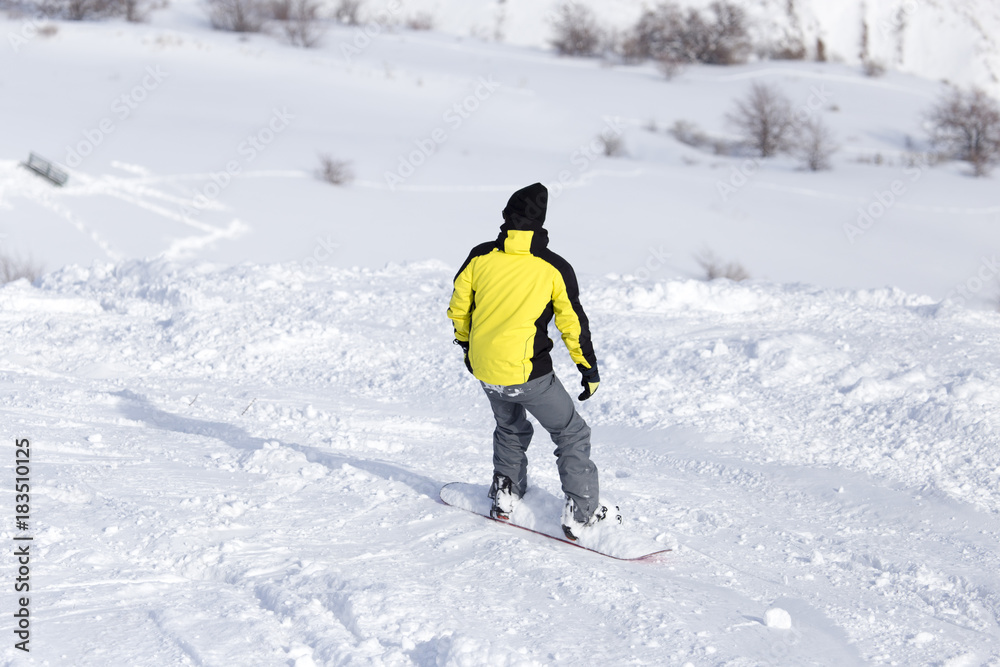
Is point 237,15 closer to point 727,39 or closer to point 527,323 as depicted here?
point 727,39

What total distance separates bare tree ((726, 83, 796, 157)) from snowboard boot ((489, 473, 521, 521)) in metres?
16.9

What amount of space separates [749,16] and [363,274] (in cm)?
2297

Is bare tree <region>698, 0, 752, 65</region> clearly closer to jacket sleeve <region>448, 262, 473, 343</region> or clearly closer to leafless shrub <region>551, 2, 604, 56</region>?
leafless shrub <region>551, 2, 604, 56</region>

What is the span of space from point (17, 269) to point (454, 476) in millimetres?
8680

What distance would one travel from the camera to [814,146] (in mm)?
18062

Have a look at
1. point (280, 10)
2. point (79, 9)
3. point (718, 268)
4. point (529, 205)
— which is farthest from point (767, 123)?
point (79, 9)

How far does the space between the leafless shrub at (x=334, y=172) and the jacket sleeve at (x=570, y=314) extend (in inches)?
516

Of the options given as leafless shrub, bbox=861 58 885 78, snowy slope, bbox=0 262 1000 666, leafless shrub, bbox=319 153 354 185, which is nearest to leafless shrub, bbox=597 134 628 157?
leafless shrub, bbox=319 153 354 185

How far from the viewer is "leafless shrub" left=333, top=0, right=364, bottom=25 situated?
29.0m

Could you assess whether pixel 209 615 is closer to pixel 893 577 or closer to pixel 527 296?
pixel 527 296

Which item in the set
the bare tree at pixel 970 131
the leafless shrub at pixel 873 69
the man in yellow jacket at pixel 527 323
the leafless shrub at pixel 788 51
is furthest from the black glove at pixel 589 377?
the leafless shrub at pixel 788 51

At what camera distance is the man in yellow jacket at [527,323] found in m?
3.34

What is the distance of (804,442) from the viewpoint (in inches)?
204

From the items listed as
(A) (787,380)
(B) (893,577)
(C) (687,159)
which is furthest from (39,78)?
(B) (893,577)
